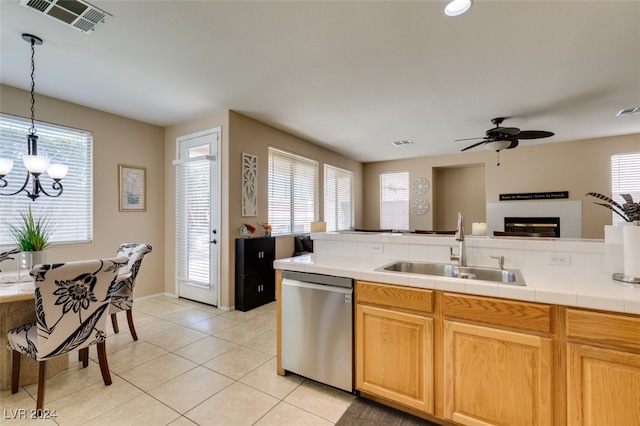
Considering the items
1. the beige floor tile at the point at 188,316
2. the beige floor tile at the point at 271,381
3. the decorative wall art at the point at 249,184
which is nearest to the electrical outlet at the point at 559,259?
the beige floor tile at the point at 271,381

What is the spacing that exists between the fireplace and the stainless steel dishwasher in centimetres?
574

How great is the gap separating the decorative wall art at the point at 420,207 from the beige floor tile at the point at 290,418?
606cm

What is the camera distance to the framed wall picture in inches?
163

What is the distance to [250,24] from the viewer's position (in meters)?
2.18

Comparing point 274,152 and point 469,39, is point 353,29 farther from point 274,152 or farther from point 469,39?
point 274,152

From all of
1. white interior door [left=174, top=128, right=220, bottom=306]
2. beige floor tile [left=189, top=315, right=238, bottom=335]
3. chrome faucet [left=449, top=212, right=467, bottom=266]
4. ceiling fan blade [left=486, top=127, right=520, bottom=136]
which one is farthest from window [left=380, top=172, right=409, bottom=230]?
chrome faucet [left=449, top=212, right=467, bottom=266]

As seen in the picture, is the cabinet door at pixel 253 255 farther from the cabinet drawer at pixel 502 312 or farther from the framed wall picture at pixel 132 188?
the cabinet drawer at pixel 502 312

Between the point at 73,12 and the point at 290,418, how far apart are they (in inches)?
125

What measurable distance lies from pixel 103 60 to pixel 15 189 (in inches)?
74.2

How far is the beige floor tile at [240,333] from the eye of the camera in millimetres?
3043

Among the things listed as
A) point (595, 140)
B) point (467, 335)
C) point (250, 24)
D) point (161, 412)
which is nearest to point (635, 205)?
point (467, 335)

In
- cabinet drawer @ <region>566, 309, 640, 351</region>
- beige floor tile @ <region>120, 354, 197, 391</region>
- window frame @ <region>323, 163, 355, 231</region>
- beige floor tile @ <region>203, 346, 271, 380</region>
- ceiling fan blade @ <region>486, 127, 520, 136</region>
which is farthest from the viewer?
window frame @ <region>323, 163, 355, 231</region>

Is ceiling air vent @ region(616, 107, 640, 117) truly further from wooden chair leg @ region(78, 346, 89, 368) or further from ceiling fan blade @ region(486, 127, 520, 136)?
wooden chair leg @ region(78, 346, 89, 368)

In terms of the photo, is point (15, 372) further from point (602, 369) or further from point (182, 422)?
point (602, 369)
